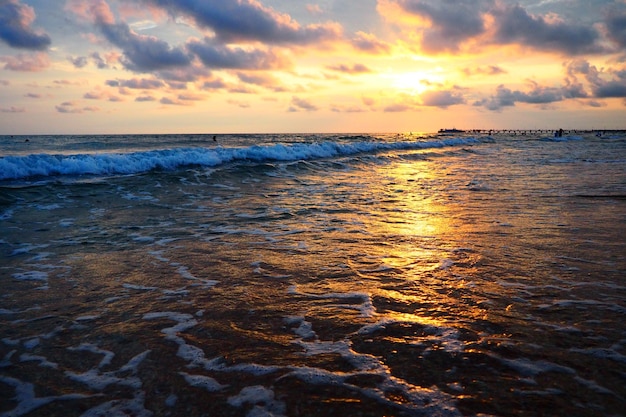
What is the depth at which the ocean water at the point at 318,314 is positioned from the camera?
2.67 meters

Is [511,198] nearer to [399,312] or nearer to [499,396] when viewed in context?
[399,312]

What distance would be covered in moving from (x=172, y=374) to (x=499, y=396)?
2.27 m

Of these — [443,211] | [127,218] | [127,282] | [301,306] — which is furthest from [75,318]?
[443,211]

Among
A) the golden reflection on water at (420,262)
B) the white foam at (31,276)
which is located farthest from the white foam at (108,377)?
the white foam at (31,276)

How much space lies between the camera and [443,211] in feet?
30.9

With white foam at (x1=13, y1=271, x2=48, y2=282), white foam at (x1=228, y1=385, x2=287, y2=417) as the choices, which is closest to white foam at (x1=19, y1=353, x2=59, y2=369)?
white foam at (x1=228, y1=385, x2=287, y2=417)

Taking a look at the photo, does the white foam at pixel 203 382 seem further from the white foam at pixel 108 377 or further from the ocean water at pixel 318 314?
the white foam at pixel 108 377

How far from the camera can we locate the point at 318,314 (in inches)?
154

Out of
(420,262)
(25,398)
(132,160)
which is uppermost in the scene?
(132,160)

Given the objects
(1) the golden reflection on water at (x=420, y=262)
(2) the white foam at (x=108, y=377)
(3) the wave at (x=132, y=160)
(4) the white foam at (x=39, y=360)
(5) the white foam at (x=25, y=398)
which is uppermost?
(3) the wave at (x=132, y=160)

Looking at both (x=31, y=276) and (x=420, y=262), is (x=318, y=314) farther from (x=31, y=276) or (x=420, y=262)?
(x=31, y=276)

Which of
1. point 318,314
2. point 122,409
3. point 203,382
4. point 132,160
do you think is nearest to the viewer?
point 122,409

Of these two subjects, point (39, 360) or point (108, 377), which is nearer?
point (108, 377)

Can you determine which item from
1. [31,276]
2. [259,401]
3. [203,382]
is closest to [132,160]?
[31,276]
